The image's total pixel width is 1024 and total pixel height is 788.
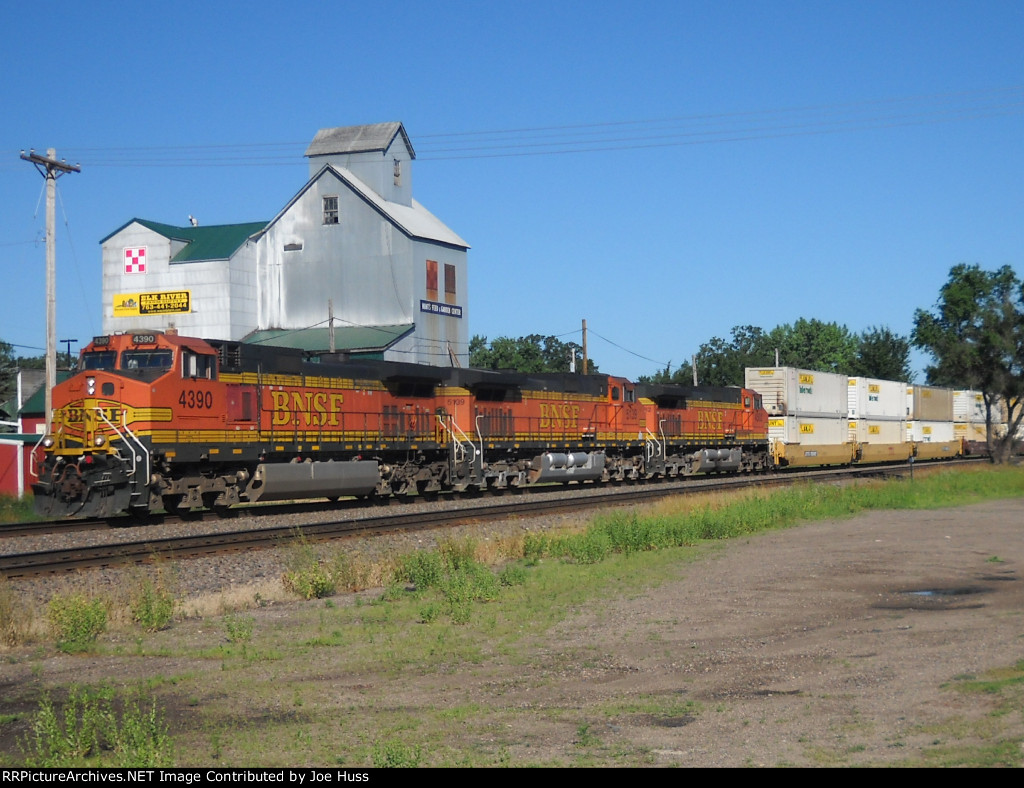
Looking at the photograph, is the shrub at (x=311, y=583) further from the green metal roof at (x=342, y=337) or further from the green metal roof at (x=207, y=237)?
the green metal roof at (x=207, y=237)

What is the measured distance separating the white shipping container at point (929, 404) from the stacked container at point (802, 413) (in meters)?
8.88

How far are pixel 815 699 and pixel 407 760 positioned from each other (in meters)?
3.27

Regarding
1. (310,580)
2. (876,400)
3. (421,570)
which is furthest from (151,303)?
(421,570)

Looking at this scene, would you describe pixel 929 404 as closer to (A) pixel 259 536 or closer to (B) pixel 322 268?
(B) pixel 322 268

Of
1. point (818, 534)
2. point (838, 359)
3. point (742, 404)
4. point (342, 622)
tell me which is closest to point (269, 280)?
point (742, 404)

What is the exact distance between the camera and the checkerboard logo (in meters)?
59.8

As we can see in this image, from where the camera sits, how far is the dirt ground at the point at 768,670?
6.84 m

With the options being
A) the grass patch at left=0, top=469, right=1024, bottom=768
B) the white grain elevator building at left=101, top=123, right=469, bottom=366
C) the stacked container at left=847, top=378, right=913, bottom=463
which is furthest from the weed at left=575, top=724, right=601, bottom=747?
the stacked container at left=847, top=378, right=913, bottom=463

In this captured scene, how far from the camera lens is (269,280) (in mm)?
58875

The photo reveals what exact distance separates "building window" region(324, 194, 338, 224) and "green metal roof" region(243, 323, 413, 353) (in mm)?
6115

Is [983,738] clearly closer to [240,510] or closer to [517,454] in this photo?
[240,510]

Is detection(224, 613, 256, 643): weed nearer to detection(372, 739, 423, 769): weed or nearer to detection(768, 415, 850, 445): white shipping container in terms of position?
detection(372, 739, 423, 769): weed

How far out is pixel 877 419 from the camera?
57000mm

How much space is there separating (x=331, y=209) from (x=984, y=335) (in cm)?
3377
